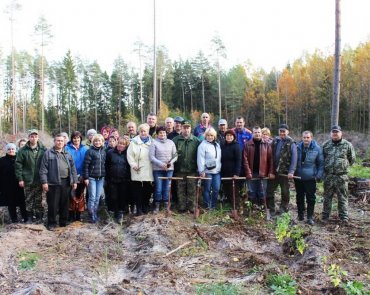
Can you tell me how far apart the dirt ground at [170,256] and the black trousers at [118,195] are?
328 millimetres

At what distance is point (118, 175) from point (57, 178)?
1262 millimetres

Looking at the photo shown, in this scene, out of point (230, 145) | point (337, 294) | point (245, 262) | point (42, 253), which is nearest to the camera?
point (337, 294)

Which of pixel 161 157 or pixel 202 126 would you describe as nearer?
pixel 161 157

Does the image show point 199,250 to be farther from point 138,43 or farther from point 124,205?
point 138,43

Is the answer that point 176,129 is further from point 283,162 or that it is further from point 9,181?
point 9,181

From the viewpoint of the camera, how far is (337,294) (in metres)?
4.56

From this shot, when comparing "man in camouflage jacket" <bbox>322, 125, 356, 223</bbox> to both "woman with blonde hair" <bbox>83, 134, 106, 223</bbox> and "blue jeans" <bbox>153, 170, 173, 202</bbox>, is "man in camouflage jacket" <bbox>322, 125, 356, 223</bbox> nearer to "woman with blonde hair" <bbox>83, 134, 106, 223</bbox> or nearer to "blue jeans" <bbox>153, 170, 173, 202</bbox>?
"blue jeans" <bbox>153, 170, 173, 202</bbox>

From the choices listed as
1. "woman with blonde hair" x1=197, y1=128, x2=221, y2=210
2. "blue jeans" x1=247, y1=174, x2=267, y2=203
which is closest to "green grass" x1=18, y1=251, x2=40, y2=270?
"woman with blonde hair" x1=197, y1=128, x2=221, y2=210

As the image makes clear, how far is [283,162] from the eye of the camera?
842 cm

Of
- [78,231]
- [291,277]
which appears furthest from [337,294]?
[78,231]

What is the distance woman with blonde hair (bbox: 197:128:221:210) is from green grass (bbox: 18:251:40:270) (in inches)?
148

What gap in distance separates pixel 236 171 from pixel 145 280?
406 cm

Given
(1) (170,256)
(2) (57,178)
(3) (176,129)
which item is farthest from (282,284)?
(3) (176,129)

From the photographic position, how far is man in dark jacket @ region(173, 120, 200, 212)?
28.0 feet
